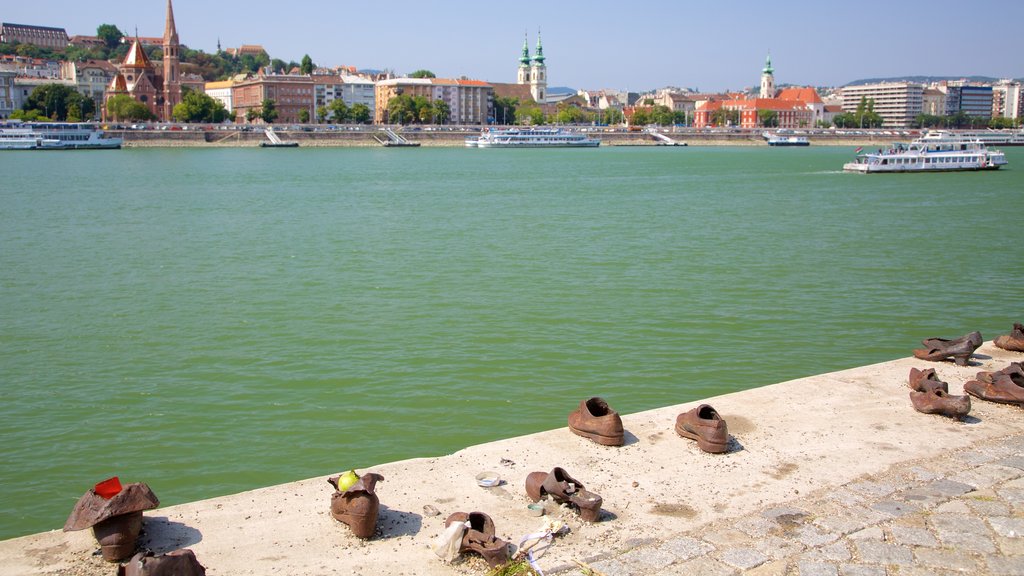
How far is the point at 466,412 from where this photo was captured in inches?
362

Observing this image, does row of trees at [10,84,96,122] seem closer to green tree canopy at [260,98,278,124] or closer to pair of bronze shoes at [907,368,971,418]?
green tree canopy at [260,98,278,124]

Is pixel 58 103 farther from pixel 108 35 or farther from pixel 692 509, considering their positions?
pixel 692 509

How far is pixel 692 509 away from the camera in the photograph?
5.57 m

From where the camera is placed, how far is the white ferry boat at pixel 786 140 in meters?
125

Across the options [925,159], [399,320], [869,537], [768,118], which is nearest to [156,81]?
[768,118]

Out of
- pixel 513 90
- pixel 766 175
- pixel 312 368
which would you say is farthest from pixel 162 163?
pixel 513 90

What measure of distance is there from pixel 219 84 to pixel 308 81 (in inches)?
1027

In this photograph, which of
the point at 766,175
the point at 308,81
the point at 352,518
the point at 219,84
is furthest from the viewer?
the point at 219,84

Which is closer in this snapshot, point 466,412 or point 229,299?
point 466,412

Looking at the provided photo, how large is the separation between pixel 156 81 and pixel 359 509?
442 ft

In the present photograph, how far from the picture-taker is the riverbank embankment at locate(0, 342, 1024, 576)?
16.0 feet

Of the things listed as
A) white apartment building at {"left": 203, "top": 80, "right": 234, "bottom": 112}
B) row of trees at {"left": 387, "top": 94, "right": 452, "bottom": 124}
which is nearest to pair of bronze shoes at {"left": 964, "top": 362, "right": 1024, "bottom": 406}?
row of trees at {"left": 387, "top": 94, "right": 452, "bottom": 124}

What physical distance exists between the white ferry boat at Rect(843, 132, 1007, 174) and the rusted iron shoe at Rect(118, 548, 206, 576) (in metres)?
58.8

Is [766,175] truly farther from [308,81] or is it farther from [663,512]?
[308,81]
